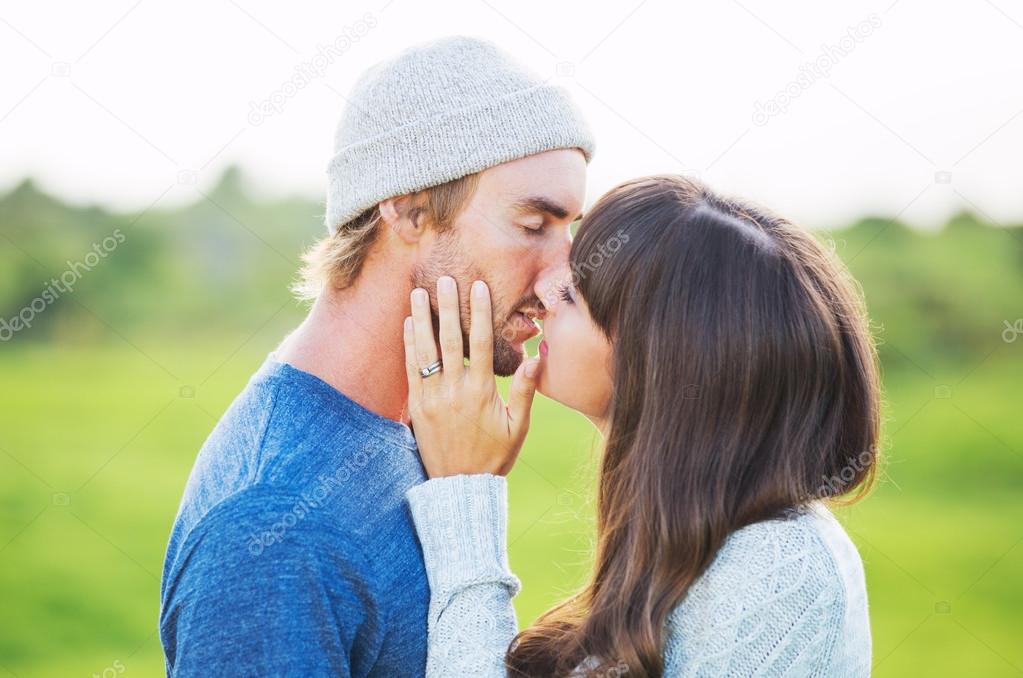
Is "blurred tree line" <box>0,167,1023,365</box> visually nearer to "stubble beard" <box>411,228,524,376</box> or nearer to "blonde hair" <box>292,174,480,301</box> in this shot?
"blonde hair" <box>292,174,480,301</box>

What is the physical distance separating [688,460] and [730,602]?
0.33 metres

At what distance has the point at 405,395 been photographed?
262 cm

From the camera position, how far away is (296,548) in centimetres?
190

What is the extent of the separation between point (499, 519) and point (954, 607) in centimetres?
798

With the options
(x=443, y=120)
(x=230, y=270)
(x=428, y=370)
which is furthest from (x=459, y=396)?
(x=230, y=270)

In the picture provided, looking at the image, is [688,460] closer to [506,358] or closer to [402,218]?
[506,358]

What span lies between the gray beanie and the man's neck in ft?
0.89

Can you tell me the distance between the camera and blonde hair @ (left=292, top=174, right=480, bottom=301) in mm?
2594

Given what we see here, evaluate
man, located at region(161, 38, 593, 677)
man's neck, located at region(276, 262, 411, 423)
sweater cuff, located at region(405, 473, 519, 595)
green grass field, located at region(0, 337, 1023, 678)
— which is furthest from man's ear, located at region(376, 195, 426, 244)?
green grass field, located at region(0, 337, 1023, 678)

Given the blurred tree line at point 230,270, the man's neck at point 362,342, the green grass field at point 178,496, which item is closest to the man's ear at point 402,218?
the man's neck at point 362,342

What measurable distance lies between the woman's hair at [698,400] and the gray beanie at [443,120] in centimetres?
44

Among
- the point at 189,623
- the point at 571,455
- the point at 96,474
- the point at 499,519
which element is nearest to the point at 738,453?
the point at 499,519

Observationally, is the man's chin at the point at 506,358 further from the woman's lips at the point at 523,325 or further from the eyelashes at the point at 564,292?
the eyelashes at the point at 564,292

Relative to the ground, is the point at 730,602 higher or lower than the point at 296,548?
lower
